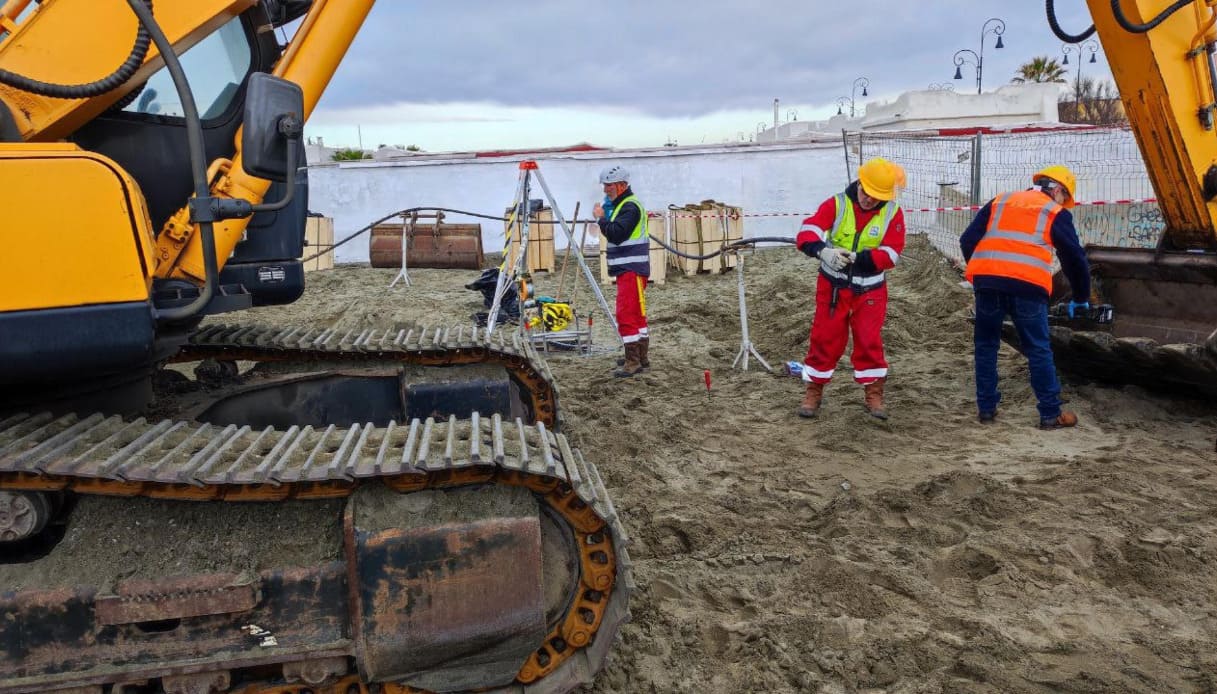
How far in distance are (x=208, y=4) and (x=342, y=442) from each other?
68.7 inches

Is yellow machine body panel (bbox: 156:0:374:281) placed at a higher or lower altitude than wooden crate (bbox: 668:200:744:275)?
higher

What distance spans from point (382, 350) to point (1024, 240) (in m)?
4.13

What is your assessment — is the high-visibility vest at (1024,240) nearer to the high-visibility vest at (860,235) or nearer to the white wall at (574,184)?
the high-visibility vest at (860,235)

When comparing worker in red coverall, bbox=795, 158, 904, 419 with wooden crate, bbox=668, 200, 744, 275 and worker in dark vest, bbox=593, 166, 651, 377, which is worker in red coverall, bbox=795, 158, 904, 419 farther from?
wooden crate, bbox=668, 200, 744, 275

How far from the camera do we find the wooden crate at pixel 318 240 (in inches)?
642

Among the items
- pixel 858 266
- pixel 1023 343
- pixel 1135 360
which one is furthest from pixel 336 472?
pixel 1135 360

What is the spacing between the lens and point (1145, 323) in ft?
21.1

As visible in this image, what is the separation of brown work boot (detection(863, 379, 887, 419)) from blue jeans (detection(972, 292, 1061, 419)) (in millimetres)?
664

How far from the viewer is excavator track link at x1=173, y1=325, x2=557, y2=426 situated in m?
4.70

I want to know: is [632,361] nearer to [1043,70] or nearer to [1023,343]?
[1023,343]

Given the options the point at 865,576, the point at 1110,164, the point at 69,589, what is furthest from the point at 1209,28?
the point at 1110,164

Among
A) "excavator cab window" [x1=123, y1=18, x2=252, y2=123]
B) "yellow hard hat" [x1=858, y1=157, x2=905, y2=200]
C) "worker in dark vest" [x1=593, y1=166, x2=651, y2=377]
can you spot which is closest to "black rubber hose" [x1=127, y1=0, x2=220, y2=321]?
"excavator cab window" [x1=123, y1=18, x2=252, y2=123]

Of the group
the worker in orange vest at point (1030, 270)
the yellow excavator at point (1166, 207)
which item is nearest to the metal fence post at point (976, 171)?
the yellow excavator at point (1166, 207)

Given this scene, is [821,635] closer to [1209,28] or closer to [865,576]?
[865,576]
